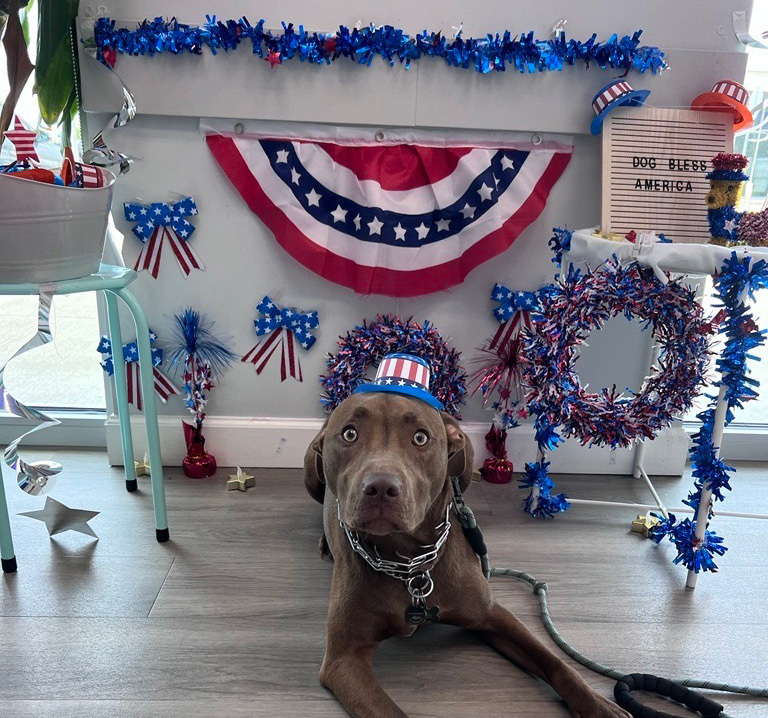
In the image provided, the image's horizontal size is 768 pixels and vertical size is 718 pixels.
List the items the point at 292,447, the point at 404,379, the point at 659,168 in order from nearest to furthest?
the point at 404,379
the point at 659,168
the point at 292,447

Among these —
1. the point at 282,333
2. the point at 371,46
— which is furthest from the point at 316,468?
the point at 371,46

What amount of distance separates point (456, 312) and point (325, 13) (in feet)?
3.33

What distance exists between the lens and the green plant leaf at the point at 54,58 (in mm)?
1864

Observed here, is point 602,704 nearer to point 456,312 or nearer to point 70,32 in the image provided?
point 456,312

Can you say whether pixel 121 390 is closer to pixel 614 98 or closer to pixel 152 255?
pixel 152 255

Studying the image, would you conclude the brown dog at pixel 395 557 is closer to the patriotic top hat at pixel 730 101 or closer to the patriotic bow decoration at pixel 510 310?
the patriotic bow decoration at pixel 510 310

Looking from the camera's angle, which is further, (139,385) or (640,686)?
(139,385)

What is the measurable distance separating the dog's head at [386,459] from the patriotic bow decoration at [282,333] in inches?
32.3

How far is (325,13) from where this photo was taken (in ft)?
6.63

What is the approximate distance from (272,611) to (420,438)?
2.06 ft

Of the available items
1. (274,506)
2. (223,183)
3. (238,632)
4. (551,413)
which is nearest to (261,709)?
(238,632)

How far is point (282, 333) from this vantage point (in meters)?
2.32

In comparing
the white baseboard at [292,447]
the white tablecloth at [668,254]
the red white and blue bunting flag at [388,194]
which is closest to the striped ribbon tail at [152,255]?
the red white and blue bunting flag at [388,194]

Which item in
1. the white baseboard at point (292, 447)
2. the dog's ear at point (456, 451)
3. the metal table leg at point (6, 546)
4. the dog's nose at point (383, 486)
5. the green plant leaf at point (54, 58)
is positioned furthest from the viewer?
the white baseboard at point (292, 447)
